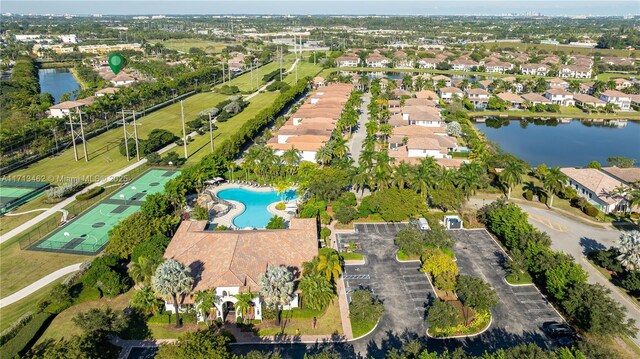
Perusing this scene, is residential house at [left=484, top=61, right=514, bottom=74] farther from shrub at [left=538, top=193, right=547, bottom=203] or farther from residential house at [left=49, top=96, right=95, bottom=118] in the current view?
residential house at [left=49, top=96, right=95, bottom=118]

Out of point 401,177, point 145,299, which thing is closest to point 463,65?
point 401,177

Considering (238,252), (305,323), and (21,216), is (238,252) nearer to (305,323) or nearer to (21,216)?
(305,323)

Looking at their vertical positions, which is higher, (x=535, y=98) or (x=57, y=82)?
(x=535, y=98)

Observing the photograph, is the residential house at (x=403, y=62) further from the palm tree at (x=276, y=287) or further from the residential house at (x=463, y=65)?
the palm tree at (x=276, y=287)

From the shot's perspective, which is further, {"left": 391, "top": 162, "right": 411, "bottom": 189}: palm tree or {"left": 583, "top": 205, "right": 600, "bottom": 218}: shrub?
{"left": 391, "top": 162, "right": 411, "bottom": 189}: palm tree

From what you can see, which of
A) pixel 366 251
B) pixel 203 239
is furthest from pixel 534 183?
pixel 203 239

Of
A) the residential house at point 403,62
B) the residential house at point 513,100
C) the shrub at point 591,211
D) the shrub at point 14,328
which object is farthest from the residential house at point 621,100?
the shrub at point 14,328

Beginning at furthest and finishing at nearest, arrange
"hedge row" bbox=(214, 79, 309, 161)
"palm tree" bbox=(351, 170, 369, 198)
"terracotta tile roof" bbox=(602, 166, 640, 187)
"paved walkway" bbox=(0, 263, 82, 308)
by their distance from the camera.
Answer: "hedge row" bbox=(214, 79, 309, 161), "terracotta tile roof" bbox=(602, 166, 640, 187), "palm tree" bbox=(351, 170, 369, 198), "paved walkway" bbox=(0, 263, 82, 308)

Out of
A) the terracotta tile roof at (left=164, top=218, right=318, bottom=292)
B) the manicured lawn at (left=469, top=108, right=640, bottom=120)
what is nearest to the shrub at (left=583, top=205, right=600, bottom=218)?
the terracotta tile roof at (left=164, top=218, right=318, bottom=292)
